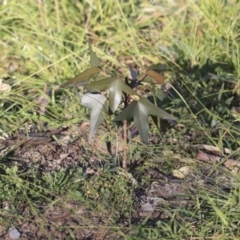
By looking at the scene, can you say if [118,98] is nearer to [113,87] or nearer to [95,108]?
[113,87]

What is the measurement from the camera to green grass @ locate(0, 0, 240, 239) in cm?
240

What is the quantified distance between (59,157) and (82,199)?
0.36 metres

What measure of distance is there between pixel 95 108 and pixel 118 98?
173 mm

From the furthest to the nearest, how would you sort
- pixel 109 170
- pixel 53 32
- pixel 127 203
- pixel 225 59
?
pixel 53 32, pixel 225 59, pixel 109 170, pixel 127 203

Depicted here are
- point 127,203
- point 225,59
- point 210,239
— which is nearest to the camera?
point 210,239

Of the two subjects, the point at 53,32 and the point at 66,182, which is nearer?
the point at 66,182

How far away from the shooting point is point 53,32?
11.8ft

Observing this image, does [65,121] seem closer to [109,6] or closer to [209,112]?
[209,112]

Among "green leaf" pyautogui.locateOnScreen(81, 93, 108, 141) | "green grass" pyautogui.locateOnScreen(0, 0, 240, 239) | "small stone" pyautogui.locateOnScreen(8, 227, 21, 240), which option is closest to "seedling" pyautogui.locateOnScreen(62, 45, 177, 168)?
"green leaf" pyautogui.locateOnScreen(81, 93, 108, 141)

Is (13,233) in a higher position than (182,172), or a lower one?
higher

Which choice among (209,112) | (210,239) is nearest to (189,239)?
(210,239)

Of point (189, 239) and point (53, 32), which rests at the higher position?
point (53, 32)

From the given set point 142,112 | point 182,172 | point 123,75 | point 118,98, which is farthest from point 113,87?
point 123,75

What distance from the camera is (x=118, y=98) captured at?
239 centimetres
